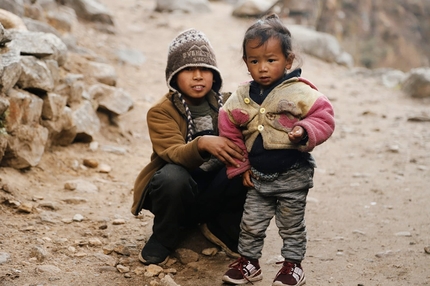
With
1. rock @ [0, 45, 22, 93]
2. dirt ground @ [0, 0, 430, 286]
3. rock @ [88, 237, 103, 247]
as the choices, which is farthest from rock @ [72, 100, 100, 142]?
rock @ [88, 237, 103, 247]

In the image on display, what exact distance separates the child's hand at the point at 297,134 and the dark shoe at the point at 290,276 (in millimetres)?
700

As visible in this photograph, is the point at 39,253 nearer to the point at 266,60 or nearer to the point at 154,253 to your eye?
the point at 154,253

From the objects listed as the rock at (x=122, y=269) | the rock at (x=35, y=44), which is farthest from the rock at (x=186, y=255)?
the rock at (x=35, y=44)

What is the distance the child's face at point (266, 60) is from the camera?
2604 mm

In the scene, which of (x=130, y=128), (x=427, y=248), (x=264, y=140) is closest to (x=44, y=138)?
(x=130, y=128)

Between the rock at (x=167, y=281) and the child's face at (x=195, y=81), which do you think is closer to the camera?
the rock at (x=167, y=281)

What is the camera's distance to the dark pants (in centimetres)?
289

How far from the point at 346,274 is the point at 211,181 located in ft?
3.11

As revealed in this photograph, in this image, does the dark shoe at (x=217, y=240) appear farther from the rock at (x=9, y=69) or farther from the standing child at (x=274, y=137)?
the rock at (x=9, y=69)

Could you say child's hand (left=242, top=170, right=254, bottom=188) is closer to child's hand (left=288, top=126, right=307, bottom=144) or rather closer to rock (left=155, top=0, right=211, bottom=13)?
child's hand (left=288, top=126, right=307, bottom=144)

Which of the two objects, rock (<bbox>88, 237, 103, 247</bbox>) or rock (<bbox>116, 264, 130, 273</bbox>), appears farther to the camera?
rock (<bbox>88, 237, 103, 247</bbox>)

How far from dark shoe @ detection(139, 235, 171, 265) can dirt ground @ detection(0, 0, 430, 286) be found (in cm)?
6

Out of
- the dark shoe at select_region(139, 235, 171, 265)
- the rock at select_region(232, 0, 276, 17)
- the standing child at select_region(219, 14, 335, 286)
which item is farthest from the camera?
the rock at select_region(232, 0, 276, 17)

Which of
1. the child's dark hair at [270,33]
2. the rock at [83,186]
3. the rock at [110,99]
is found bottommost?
the rock at [83,186]
